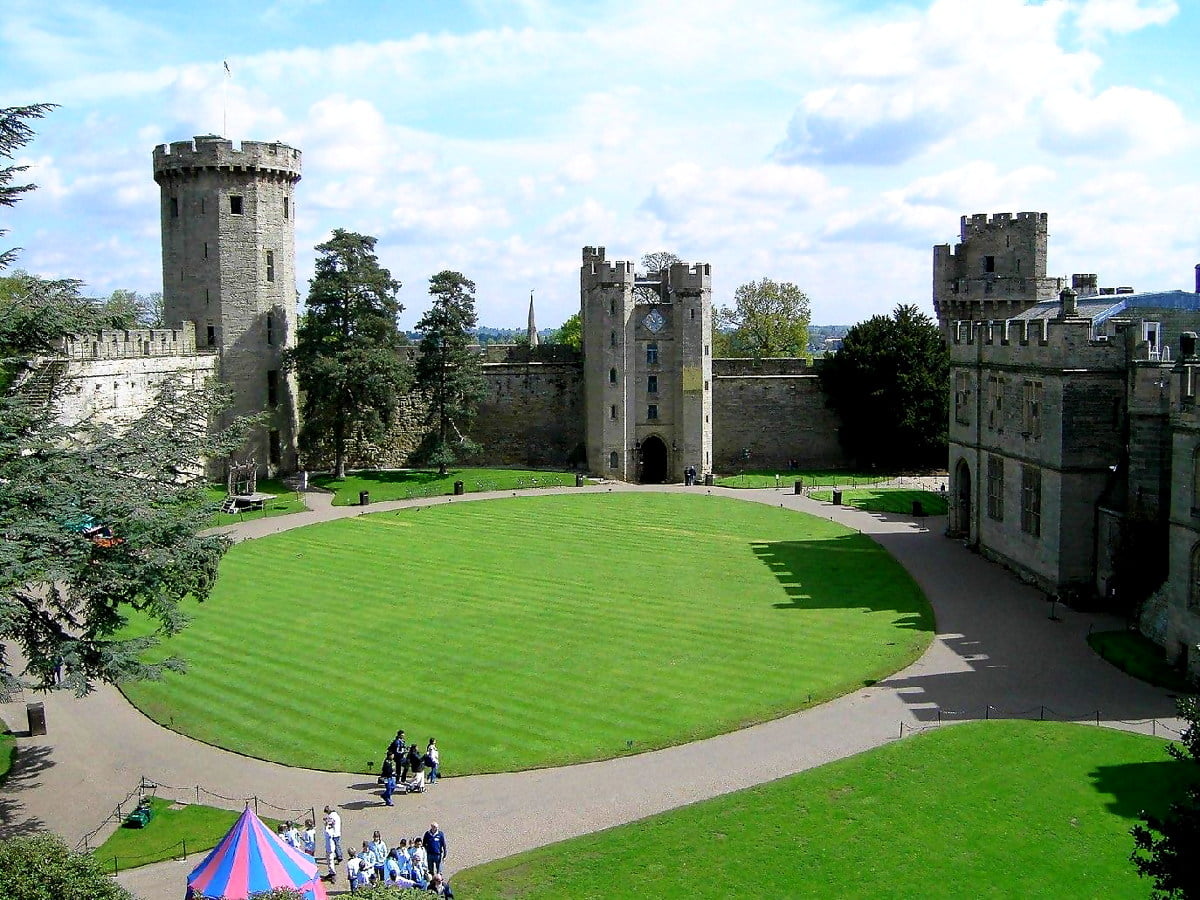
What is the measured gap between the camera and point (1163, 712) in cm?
2216

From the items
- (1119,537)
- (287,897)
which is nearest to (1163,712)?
(1119,537)

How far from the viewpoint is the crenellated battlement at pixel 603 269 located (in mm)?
56375

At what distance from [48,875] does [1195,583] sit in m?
21.9

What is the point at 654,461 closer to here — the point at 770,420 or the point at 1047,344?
the point at 770,420

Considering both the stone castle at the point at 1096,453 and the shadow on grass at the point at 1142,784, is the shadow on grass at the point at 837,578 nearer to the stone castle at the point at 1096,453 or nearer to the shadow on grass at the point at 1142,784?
the stone castle at the point at 1096,453

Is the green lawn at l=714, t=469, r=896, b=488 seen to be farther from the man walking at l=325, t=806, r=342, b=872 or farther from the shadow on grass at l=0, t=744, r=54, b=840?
the man walking at l=325, t=806, r=342, b=872

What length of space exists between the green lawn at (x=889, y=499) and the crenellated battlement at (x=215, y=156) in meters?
28.8

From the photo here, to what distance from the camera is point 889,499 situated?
4841 cm

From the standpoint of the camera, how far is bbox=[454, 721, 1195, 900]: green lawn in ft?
52.1

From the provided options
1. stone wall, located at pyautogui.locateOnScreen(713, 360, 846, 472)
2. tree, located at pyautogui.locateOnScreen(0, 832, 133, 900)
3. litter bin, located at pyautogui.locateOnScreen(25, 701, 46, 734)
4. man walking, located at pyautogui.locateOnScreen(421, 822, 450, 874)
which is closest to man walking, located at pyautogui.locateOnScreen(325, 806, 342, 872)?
man walking, located at pyautogui.locateOnScreen(421, 822, 450, 874)

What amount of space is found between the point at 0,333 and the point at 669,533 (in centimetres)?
2705

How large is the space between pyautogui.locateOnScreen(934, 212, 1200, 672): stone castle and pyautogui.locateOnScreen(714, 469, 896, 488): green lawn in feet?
50.5

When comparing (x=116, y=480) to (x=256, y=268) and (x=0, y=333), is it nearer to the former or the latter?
(x=0, y=333)

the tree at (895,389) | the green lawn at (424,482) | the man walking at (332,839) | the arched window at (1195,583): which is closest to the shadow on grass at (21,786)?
the man walking at (332,839)
